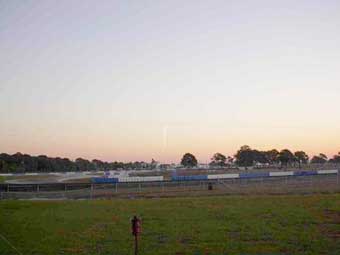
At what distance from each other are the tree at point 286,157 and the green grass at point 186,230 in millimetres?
162236

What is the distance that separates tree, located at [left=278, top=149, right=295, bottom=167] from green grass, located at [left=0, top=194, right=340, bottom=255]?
162 meters

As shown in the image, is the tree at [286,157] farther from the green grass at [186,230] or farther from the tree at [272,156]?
the green grass at [186,230]

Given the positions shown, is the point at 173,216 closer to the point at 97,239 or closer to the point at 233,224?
the point at 233,224

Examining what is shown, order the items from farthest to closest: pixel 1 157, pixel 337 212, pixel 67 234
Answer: pixel 1 157, pixel 337 212, pixel 67 234

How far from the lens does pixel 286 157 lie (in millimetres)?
184750

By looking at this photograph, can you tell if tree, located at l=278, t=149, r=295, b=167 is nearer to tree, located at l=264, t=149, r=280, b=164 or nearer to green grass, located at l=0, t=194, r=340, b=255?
tree, located at l=264, t=149, r=280, b=164

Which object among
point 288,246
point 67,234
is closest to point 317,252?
point 288,246

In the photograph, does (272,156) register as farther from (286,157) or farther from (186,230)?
(186,230)

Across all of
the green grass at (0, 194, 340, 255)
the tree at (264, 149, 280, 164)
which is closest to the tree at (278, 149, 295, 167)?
the tree at (264, 149, 280, 164)

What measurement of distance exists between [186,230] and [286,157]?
570 ft

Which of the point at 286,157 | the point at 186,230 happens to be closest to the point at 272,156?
the point at 286,157

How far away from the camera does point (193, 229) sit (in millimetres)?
18953

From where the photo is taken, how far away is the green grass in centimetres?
1495

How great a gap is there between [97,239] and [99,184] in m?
50.3
